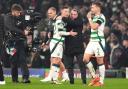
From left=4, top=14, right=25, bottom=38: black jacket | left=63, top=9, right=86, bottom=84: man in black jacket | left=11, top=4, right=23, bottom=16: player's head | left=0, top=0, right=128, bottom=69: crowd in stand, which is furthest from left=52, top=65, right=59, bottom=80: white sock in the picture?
left=0, top=0, right=128, bottom=69: crowd in stand

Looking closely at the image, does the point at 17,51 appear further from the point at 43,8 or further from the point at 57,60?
the point at 43,8

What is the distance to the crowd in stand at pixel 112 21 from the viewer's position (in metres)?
→ 26.1

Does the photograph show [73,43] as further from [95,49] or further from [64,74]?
[64,74]

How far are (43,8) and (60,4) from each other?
0.89m

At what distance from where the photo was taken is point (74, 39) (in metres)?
19.5

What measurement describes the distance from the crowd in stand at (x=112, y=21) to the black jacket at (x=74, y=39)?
5412mm

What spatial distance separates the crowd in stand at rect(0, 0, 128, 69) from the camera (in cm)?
2608

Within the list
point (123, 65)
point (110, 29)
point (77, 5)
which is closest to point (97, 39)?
point (123, 65)

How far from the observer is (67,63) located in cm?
1952

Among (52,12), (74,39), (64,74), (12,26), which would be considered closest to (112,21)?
(64,74)

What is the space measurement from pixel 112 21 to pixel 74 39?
9675mm

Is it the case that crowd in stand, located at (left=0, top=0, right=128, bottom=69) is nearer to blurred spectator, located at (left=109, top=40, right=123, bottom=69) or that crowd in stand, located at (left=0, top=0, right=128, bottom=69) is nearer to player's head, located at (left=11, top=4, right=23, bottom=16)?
blurred spectator, located at (left=109, top=40, right=123, bottom=69)

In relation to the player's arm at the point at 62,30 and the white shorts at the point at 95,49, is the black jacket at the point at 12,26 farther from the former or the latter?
the white shorts at the point at 95,49

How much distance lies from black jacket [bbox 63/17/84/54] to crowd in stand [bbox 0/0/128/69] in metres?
5.41
